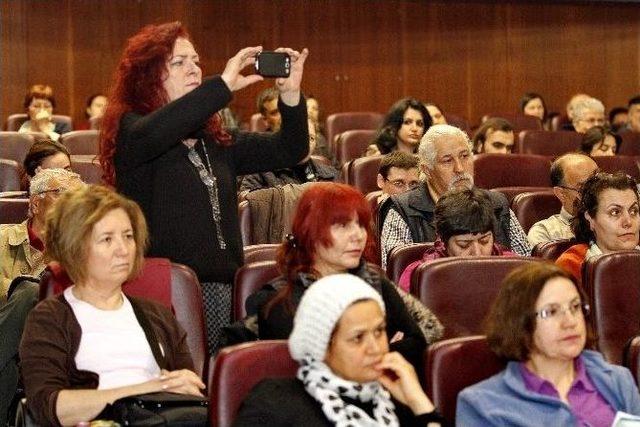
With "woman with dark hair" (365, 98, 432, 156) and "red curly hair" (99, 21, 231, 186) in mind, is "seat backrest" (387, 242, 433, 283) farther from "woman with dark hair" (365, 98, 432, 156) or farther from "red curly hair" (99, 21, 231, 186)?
"woman with dark hair" (365, 98, 432, 156)

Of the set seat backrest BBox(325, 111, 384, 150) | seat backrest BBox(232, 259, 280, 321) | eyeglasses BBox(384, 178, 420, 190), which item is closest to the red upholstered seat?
seat backrest BBox(232, 259, 280, 321)

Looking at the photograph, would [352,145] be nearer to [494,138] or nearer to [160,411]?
[494,138]

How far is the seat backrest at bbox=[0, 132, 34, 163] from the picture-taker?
632cm

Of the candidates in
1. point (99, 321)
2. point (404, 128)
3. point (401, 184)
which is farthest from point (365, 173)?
point (99, 321)

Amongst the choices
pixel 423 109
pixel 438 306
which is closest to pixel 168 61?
pixel 438 306

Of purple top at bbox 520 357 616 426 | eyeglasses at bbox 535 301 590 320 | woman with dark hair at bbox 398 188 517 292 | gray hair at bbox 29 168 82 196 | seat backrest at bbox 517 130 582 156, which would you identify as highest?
gray hair at bbox 29 168 82 196

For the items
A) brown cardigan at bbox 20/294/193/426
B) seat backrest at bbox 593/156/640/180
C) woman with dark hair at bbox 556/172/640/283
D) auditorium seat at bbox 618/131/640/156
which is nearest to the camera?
brown cardigan at bbox 20/294/193/426

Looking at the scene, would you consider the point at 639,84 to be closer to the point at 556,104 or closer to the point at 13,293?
the point at 556,104

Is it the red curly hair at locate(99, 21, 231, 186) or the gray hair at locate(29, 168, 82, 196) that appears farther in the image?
the gray hair at locate(29, 168, 82, 196)

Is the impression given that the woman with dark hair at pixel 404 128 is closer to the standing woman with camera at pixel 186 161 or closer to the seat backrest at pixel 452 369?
the standing woman with camera at pixel 186 161

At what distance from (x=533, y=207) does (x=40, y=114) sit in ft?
12.8

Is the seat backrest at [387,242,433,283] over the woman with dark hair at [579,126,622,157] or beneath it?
beneath

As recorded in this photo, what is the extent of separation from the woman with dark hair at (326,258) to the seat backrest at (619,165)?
306 cm

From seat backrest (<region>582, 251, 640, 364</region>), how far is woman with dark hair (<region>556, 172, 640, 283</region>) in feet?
0.97
